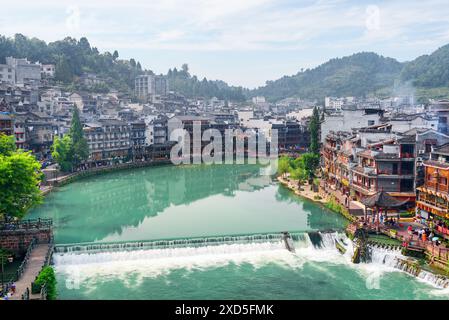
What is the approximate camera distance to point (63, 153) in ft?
127

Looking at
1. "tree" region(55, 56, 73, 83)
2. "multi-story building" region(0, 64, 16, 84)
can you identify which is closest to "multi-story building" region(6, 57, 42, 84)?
"multi-story building" region(0, 64, 16, 84)

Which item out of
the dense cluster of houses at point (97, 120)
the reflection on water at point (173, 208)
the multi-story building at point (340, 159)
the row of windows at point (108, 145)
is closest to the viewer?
the reflection on water at point (173, 208)

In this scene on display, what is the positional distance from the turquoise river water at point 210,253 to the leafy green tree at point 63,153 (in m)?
6.56

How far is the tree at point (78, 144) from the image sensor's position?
132 feet

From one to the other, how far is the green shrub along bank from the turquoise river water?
0.42 metres

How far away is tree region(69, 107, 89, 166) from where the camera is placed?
4016 centimetres

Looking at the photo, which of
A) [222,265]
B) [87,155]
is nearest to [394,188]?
[222,265]

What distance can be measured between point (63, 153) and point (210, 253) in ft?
78.3

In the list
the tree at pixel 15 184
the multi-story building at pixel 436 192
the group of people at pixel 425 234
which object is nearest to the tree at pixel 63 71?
the tree at pixel 15 184

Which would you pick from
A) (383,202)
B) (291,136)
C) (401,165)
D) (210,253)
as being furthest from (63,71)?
(383,202)

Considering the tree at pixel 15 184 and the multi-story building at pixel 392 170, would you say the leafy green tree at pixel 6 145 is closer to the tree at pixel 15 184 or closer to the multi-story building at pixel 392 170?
the tree at pixel 15 184

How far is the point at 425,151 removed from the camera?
22.9m

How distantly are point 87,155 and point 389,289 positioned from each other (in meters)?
32.0

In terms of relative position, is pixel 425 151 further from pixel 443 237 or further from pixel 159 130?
pixel 159 130
